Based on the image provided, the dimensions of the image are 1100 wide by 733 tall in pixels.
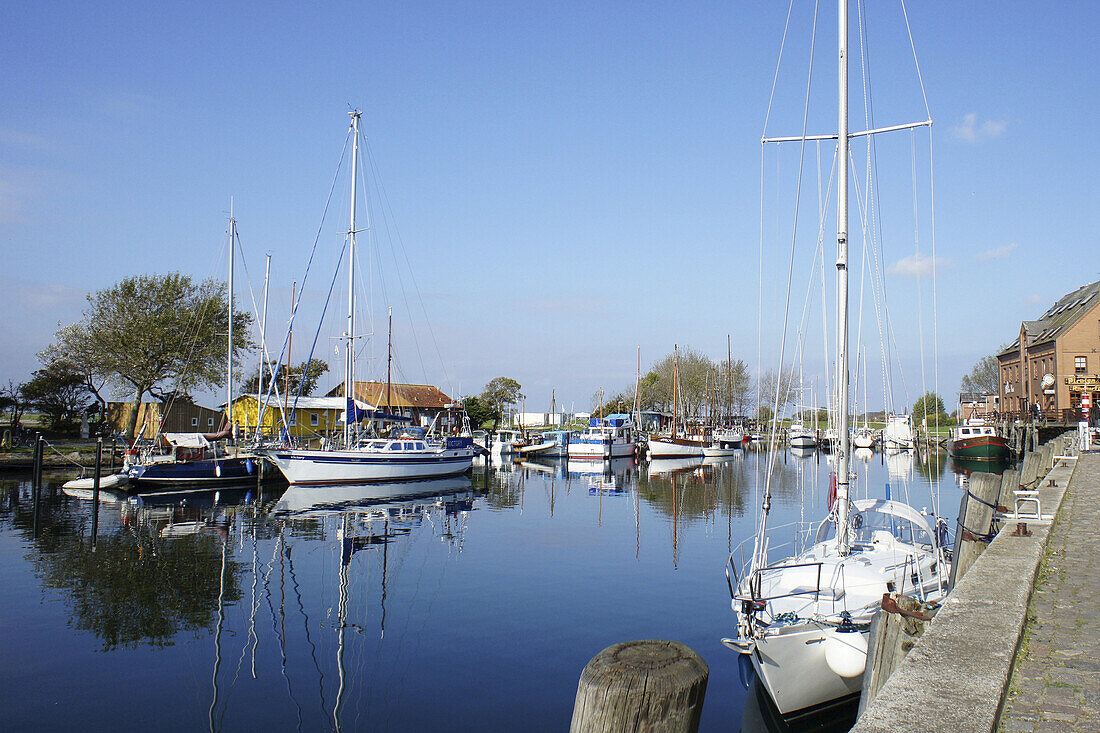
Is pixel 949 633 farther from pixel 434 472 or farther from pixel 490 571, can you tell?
pixel 434 472

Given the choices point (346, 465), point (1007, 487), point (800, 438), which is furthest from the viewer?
point (800, 438)

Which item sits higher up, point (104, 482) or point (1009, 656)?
point (1009, 656)

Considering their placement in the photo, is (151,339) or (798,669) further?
(151,339)

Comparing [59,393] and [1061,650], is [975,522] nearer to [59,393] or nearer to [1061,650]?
[1061,650]

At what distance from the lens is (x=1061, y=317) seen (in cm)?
6888

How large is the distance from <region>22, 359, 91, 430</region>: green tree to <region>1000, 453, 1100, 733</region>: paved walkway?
64292 mm

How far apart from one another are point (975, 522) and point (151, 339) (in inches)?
2274

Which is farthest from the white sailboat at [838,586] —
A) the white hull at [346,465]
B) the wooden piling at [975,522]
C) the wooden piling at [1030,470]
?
the white hull at [346,465]

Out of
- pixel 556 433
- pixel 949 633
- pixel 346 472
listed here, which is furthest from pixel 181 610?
pixel 556 433

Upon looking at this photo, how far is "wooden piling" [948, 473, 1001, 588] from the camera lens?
36.8ft

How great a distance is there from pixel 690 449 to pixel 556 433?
15.5 m

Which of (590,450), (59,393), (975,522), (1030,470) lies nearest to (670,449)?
(590,450)

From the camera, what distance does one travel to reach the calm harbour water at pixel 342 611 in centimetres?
1102

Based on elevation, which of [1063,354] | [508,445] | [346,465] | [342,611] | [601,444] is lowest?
[342,611]
